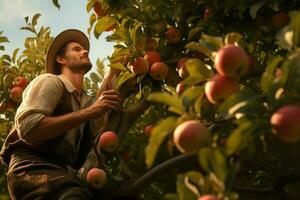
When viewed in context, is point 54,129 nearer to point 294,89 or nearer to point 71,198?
point 71,198

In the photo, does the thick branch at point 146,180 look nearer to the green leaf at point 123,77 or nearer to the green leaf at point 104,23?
the green leaf at point 123,77

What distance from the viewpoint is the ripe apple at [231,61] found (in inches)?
68.7

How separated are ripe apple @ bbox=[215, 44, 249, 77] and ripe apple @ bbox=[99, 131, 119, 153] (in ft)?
3.85

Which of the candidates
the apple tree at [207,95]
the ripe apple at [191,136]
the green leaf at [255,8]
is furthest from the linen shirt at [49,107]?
the ripe apple at [191,136]

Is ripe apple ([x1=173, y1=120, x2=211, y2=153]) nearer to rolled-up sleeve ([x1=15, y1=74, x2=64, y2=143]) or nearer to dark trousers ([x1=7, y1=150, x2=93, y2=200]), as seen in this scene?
dark trousers ([x1=7, y1=150, x2=93, y2=200])

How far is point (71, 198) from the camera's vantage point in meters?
2.61

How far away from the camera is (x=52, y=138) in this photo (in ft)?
9.77

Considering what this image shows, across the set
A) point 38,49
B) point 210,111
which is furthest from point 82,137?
point 38,49

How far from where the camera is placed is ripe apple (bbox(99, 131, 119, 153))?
283 cm

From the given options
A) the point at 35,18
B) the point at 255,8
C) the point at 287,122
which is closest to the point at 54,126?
the point at 255,8

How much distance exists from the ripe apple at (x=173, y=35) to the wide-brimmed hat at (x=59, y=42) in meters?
0.98

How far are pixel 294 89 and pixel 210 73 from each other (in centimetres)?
34

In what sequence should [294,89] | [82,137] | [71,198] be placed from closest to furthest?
[294,89]
[71,198]
[82,137]

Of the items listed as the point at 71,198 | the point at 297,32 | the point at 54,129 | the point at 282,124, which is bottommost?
the point at 71,198
